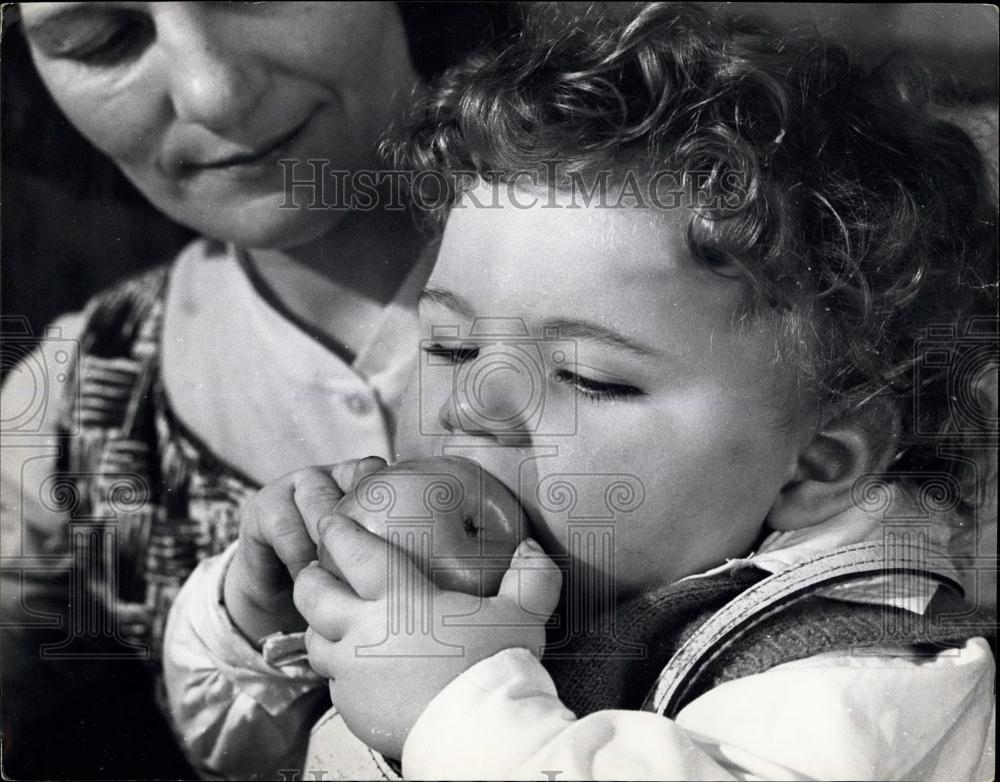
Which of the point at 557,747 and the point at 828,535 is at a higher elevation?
the point at 828,535

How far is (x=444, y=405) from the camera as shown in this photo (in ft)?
2.66

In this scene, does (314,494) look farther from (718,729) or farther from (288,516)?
(718,729)

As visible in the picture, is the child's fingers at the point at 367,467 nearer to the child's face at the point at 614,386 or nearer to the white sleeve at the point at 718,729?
the child's face at the point at 614,386

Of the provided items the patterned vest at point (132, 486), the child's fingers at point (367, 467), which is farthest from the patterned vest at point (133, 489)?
the child's fingers at point (367, 467)

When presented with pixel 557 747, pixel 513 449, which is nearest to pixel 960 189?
pixel 513 449

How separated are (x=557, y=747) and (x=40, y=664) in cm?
42

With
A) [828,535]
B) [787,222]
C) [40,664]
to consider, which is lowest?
[40,664]

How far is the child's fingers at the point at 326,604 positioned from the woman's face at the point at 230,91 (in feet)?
0.87

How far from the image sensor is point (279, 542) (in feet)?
2.64

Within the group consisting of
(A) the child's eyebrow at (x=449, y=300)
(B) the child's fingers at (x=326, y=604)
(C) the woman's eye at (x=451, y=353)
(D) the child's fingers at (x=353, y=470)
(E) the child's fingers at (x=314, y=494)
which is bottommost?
(B) the child's fingers at (x=326, y=604)

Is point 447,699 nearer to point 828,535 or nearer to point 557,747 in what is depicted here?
point 557,747

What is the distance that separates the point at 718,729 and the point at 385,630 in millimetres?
221

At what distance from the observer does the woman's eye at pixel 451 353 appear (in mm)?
801

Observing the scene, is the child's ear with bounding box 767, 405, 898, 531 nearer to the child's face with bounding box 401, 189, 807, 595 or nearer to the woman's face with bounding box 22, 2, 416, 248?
the child's face with bounding box 401, 189, 807, 595
